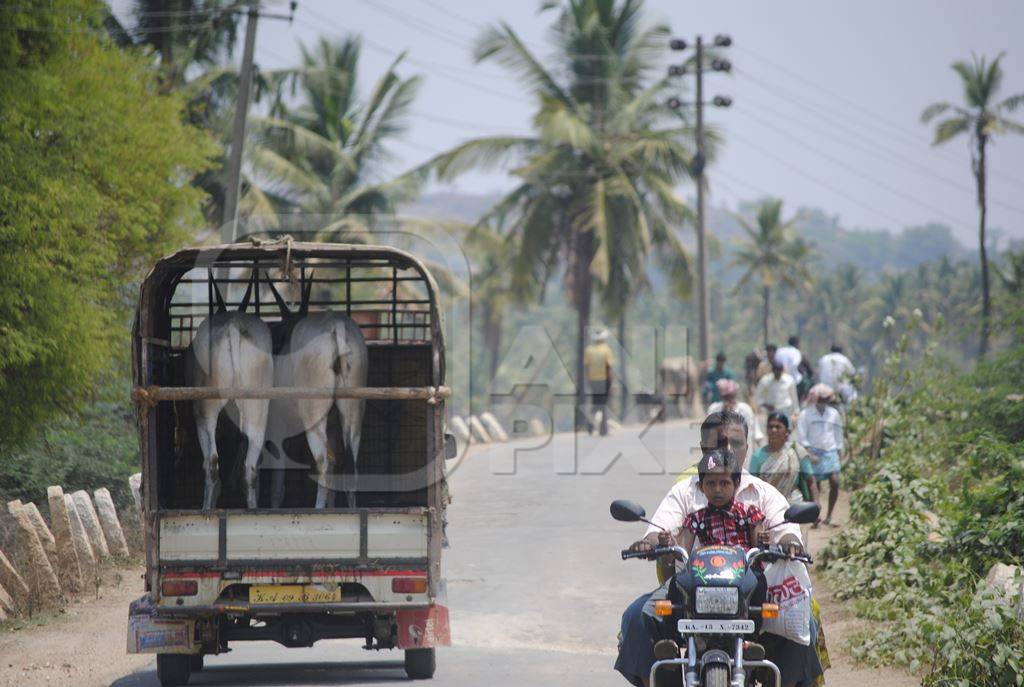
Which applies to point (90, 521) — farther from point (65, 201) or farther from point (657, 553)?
point (657, 553)

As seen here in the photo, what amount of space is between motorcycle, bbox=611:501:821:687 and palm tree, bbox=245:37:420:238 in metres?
26.0

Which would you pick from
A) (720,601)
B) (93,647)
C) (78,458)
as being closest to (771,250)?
(78,458)

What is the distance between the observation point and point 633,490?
63.6 ft

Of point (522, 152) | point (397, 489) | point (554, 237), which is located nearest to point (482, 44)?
point (522, 152)

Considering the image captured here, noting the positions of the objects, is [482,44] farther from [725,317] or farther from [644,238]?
[725,317]

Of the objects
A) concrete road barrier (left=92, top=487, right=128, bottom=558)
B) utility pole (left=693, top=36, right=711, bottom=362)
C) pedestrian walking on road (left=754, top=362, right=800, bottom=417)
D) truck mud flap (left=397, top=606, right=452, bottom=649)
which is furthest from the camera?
utility pole (left=693, top=36, right=711, bottom=362)

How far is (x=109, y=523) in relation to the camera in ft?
45.4

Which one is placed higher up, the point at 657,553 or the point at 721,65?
the point at 721,65

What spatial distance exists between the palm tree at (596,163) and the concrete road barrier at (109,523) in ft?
70.7

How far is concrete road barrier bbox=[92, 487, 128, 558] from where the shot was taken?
13773mm

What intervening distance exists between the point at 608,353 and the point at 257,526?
16.7m

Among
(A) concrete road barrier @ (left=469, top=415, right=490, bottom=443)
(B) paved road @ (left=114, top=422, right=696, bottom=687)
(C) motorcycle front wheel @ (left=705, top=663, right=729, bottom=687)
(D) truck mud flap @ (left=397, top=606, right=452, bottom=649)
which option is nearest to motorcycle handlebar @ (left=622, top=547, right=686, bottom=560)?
(C) motorcycle front wheel @ (left=705, top=663, right=729, bottom=687)

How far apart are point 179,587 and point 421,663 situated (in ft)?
5.67

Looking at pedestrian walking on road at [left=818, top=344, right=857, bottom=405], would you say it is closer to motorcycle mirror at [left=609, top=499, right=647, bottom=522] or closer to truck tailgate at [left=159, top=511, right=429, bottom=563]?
truck tailgate at [left=159, top=511, right=429, bottom=563]
